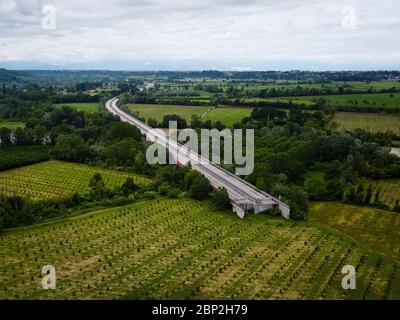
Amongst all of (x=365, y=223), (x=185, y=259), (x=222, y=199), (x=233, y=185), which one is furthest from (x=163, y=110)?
(x=185, y=259)

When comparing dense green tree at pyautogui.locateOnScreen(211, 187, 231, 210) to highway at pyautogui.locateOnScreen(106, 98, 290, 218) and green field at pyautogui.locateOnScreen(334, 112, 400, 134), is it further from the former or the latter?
green field at pyautogui.locateOnScreen(334, 112, 400, 134)

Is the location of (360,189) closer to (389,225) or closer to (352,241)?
(389,225)

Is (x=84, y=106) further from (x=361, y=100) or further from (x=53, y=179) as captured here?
(x=53, y=179)

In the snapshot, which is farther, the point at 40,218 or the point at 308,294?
the point at 40,218

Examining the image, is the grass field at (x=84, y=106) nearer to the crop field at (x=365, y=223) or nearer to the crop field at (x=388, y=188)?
the crop field at (x=388, y=188)

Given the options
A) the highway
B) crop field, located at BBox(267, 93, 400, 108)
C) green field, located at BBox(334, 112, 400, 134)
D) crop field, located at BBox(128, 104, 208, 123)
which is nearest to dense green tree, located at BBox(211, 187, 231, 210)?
the highway
